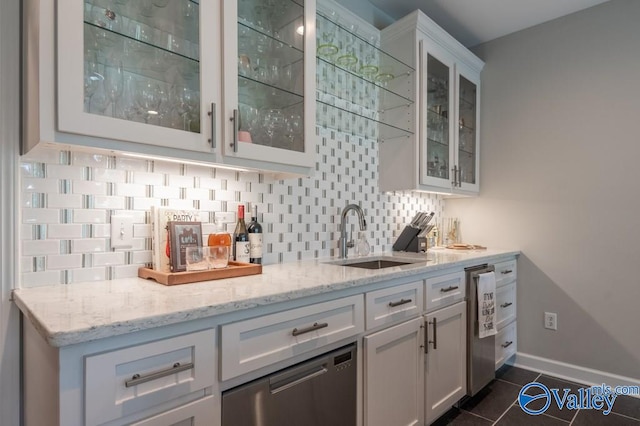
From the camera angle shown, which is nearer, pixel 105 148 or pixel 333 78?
pixel 105 148

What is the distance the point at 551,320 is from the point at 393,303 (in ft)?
5.93

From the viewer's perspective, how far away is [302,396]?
3.86 ft

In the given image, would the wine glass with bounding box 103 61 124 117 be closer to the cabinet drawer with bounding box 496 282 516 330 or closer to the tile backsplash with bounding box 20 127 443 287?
the tile backsplash with bounding box 20 127 443 287

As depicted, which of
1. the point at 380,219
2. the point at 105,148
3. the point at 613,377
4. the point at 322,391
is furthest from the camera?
the point at 380,219

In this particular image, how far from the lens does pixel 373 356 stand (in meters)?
1.45

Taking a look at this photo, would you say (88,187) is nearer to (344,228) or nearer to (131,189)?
(131,189)

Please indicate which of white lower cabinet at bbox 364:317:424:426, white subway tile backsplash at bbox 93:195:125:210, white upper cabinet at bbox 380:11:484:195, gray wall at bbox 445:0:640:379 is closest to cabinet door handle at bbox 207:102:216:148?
white subway tile backsplash at bbox 93:195:125:210

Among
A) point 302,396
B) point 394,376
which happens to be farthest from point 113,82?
point 394,376

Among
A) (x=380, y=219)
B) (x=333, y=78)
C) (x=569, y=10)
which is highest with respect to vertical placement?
(x=569, y=10)

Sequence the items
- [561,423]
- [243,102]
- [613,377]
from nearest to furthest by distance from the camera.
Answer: [243,102] < [561,423] < [613,377]

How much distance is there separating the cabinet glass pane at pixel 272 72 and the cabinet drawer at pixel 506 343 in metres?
2.03

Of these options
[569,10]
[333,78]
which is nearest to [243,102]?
[333,78]

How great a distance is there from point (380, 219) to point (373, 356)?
→ 1.22 meters

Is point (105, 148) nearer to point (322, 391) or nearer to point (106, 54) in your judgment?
point (106, 54)
